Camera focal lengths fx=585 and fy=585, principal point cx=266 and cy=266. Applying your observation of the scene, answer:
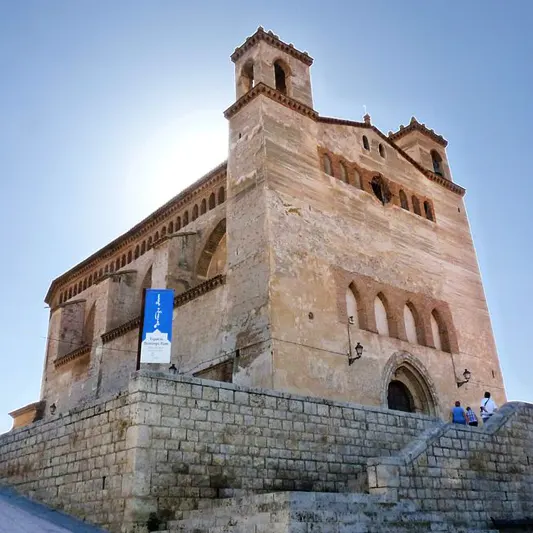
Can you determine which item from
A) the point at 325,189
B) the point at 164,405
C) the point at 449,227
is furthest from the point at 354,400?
the point at 449,227

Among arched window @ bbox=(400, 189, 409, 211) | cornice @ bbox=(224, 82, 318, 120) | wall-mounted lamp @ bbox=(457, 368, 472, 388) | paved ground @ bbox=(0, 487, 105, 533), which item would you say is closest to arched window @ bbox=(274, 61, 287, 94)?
cornice @ bbox=(224, 82, 318, 120)

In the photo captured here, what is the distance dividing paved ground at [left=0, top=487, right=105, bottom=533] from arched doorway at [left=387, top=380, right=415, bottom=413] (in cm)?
1007

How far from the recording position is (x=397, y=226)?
19.8 metres

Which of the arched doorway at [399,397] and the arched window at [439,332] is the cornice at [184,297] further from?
the arched window at [439,332]

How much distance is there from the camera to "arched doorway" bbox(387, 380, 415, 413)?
16984 millimetres

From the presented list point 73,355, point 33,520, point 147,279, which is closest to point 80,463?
point 33,520

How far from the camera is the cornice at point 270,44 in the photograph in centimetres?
1908

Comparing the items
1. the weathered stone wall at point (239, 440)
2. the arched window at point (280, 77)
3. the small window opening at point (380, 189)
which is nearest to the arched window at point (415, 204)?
the small window opening at point (380, 189)

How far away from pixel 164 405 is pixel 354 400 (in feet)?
24.7

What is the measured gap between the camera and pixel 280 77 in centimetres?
1969

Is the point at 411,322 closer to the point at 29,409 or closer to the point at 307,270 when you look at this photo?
the point at 307,270

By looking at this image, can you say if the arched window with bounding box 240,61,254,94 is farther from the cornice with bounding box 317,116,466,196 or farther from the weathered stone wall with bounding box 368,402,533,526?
the weathered stone wall with bounding box 368,402,533,526

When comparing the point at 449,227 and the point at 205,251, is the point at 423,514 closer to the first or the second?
the point at 205,251

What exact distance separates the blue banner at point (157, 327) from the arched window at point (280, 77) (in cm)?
908
